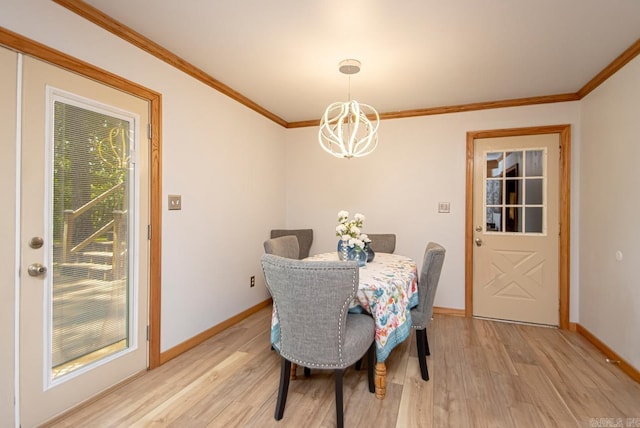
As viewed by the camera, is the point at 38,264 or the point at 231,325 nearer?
the point at 38,264

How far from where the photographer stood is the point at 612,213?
2.56m

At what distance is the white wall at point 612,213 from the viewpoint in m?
2.29

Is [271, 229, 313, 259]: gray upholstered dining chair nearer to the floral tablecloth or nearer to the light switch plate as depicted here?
the light switch plate

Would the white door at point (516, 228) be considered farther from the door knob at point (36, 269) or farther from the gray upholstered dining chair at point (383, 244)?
the door knob at point (36, 269)

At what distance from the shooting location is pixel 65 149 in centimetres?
179

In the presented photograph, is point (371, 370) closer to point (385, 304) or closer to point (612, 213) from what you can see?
point (385, 304)

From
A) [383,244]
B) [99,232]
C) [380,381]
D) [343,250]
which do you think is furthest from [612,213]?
[99,232]

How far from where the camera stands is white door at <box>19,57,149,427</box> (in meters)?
1.65

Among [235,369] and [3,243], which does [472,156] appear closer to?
[235,369]

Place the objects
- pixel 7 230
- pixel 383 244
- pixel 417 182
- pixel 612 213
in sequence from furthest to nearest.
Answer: pixel 417 182 → pixel 383 244 → pixel 612 213 → pixel 7 230

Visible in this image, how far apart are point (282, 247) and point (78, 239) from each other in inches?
56.9

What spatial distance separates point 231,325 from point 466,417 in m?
2.22

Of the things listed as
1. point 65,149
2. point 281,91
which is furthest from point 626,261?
point 65,149

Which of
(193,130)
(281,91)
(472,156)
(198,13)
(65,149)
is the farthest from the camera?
(472,156)
